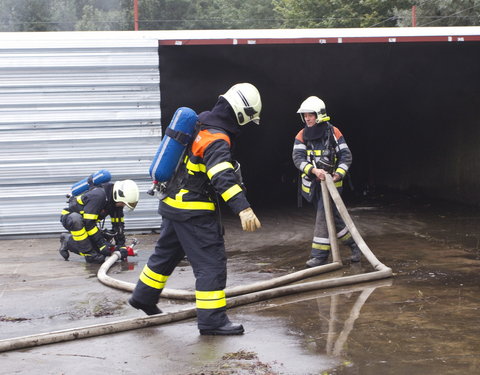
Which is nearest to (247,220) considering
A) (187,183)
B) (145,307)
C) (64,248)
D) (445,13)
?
(187,183)

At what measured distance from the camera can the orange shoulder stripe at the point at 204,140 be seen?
16.4 feet

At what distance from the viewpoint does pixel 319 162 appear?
773 centimetres

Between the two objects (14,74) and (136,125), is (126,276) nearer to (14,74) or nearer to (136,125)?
(136,125)

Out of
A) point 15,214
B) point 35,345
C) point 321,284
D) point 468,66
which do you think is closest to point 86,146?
point 15,214

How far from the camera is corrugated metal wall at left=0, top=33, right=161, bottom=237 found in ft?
34.3

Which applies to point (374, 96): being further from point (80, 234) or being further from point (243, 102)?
point (243, 102)

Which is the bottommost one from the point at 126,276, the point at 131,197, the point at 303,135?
the point at 126,276

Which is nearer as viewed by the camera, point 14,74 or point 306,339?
point 306,339

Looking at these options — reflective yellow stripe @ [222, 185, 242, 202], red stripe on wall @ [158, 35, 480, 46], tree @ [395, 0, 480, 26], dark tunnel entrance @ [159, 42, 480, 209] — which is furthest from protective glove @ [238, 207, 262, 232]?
tree @ [395, 0, 480, 26]

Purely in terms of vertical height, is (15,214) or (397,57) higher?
(397,57)

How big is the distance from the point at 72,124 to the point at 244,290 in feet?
18.0

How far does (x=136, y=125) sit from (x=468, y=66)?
6.27 metres

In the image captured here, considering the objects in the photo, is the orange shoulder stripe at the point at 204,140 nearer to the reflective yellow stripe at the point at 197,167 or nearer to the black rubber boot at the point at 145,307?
the reflective yellow stripe at the point at 197,167

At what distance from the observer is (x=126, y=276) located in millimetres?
7527
